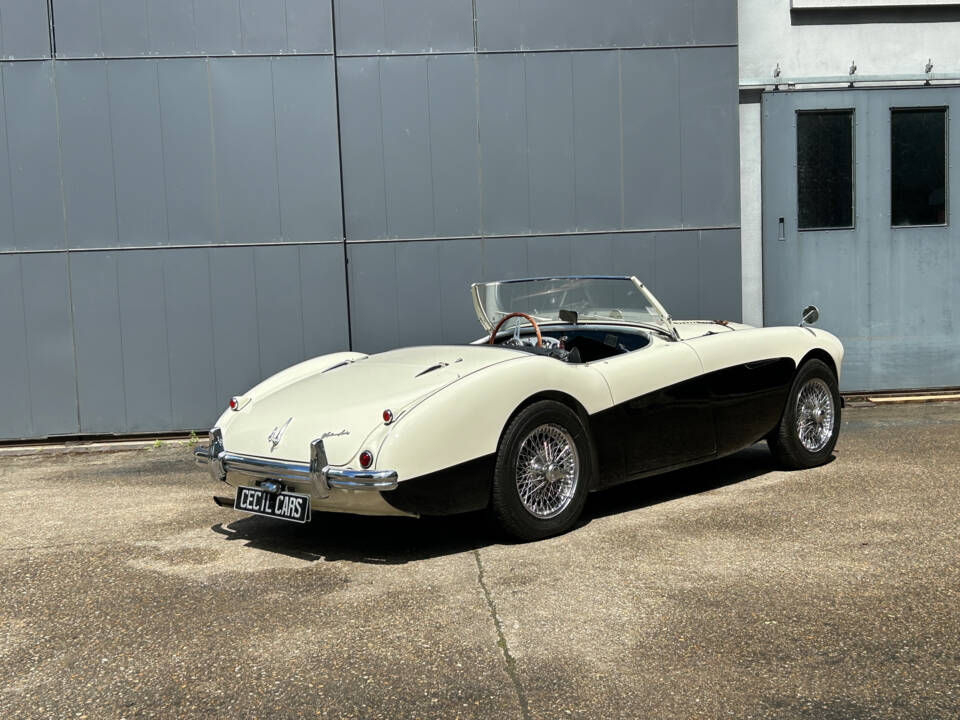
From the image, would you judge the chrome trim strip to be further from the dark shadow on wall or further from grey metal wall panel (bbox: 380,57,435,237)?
the dark shadow on wall

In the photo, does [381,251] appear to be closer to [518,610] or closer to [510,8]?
[510,8]

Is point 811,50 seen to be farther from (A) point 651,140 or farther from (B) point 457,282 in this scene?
(B) point 457,282

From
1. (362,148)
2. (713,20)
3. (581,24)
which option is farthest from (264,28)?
(713,20)

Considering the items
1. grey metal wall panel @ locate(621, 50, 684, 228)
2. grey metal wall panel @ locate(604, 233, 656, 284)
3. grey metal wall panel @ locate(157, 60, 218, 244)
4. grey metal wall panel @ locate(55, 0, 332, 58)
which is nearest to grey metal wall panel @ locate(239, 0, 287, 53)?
grey metal wall panel @ locate(55, 0, 332, 58)

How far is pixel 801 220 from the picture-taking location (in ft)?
32.1

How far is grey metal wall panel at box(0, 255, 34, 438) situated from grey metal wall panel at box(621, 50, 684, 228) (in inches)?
221

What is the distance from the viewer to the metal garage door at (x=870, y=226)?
9742 millimetres

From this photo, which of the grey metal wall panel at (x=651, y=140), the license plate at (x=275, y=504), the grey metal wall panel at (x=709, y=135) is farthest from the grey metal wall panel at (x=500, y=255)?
the license plate at (x=275, y=504)

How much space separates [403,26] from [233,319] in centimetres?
309

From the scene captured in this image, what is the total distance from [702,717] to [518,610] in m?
1.10

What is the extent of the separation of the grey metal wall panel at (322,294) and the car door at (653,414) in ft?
13.4

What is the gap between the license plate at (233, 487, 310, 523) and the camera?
15.1 ft

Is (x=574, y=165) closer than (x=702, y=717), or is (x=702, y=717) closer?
(x=702, y=717)

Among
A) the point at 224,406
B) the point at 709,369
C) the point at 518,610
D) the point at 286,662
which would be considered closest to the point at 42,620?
the point at 286,662
